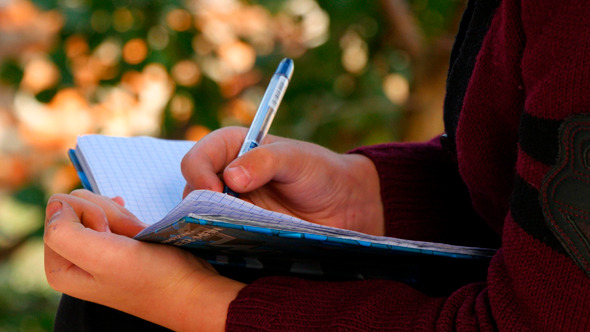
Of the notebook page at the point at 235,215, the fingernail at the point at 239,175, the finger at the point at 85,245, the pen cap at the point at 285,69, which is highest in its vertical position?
the pen cap at the point at 285,69

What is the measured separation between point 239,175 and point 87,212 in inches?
5.0

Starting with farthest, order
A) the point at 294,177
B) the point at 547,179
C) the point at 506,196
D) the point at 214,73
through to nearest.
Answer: the point at 214,73, the point at 294,177, the point at 506,196, the point at 547,179

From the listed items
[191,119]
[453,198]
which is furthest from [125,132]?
[453,198]

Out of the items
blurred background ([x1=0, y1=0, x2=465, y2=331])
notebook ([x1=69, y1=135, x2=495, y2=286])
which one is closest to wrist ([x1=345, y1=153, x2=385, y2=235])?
notebook ([x1=69, y1=135, x2=495, y2=286])

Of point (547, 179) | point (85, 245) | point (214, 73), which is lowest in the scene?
point (214, 73)

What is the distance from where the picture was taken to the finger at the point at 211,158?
0.58m

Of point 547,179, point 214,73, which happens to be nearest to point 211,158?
point 547,179

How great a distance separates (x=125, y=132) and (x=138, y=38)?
0.89 feet

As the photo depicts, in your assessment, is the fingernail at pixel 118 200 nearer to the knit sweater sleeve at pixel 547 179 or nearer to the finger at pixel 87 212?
the finger at pixel 87 212

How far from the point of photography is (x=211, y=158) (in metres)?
0.61

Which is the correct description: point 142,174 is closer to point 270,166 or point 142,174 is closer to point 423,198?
point 270,166

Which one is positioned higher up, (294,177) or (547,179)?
(547,179)

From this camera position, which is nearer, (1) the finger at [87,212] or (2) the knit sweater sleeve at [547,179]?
(2) the knit sweater sleeve at [547,179]

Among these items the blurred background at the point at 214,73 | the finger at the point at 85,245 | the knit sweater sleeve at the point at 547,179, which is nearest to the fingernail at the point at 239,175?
the finger at the point at 85,245
